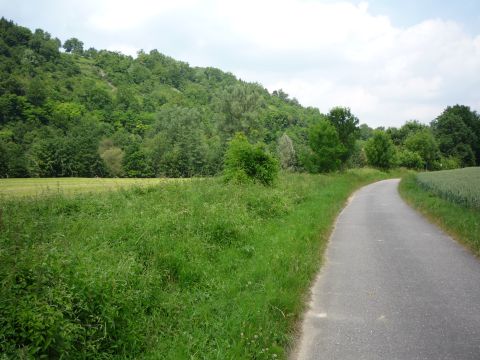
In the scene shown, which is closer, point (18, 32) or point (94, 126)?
point (94, 126)

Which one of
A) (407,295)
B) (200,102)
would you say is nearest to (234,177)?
(407,295)

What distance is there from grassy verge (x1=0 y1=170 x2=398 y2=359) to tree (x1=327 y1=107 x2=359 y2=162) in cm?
3246

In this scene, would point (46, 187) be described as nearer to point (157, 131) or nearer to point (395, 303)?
point (395, 303)

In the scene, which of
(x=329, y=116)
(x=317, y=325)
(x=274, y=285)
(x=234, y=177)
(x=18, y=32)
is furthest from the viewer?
(x=18, y=32)

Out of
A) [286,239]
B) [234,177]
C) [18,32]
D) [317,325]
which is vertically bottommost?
[317,325]

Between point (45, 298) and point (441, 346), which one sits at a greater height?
point (45, 298)

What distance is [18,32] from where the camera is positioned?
324 feet

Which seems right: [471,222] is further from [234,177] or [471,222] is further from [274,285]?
[234,177]

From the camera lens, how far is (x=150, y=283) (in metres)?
5.26

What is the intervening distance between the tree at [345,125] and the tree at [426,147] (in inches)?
1595

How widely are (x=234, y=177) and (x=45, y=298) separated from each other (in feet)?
43.4

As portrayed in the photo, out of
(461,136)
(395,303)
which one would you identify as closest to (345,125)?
(395,303)

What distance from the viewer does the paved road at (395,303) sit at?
406cm

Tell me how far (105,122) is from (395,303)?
80582mm
